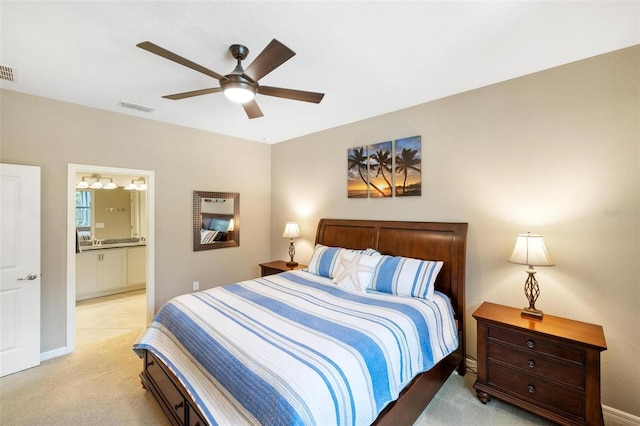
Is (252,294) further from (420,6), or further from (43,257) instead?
(420,6)

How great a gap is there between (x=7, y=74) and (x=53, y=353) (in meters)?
2.83

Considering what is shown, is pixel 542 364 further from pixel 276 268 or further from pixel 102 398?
pixel 102 398

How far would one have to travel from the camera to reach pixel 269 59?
1713mm

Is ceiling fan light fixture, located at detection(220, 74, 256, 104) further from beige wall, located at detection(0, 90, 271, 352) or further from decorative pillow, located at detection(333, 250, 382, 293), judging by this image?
beige wall, located at detection(0, 90, 271, 352)

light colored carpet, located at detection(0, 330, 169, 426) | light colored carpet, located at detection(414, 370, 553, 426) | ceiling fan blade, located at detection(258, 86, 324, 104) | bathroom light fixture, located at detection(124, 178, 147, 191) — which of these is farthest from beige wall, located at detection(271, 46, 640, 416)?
bathroom light fixture, located at detection(124, 178, 147, 191)

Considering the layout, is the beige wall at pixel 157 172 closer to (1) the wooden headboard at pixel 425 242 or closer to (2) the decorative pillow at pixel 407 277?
(1) the wooden headboard at pixel 425 242

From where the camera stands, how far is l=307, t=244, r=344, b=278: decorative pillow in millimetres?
3264

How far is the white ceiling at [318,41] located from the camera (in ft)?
5.53

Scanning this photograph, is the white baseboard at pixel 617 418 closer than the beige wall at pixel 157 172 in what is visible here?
Yes

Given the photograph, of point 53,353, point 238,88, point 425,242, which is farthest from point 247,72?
point 53,353

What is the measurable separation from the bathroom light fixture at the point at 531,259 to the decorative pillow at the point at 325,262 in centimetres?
176

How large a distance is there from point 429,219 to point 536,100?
4.71 ft

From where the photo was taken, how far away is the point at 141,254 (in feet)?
17.4

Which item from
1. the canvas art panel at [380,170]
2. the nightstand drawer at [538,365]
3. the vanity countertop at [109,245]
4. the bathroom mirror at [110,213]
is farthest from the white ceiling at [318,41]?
the bathroom mirror at [110,213]
